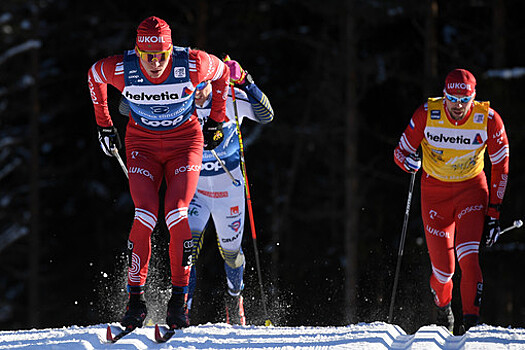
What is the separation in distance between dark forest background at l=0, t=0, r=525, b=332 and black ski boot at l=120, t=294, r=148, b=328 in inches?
392

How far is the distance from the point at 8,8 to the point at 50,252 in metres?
6.75

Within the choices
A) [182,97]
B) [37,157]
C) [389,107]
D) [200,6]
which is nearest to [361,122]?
[389,107]

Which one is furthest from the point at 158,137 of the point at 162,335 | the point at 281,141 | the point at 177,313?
the point at 281,141

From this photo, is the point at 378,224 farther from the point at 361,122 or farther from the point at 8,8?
the point at 8,8

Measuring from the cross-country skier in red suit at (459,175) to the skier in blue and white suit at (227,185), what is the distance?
162 centimetres

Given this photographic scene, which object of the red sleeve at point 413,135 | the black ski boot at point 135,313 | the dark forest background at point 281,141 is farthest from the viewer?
the dark forest background at point 281,141

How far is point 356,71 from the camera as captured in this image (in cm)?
2002

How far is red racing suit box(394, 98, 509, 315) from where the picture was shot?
24.4 ft

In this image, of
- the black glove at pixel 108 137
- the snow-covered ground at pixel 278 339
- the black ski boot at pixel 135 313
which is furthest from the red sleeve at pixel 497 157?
the black glove at pixel 108 137

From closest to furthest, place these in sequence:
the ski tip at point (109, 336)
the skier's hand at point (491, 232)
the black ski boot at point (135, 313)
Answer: the ski tip at point (109, 336)
the black ski boot at point (135, 313)
the skier's hand at point (491, 232)

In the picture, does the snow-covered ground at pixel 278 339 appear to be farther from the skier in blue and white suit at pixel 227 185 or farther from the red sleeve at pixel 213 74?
the red sleeve at pixel 213 74

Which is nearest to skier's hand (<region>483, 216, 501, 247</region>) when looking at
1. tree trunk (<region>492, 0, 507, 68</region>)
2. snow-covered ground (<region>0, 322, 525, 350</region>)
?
snow-covered ground (<region>0, 322, 525, 350</region>)

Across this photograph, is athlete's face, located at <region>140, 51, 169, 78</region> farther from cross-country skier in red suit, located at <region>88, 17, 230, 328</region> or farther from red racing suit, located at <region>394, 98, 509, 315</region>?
red racing suit, located at <region>394, 98, 509, 315</region>

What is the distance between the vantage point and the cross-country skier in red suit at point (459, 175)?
7391 millimetres
